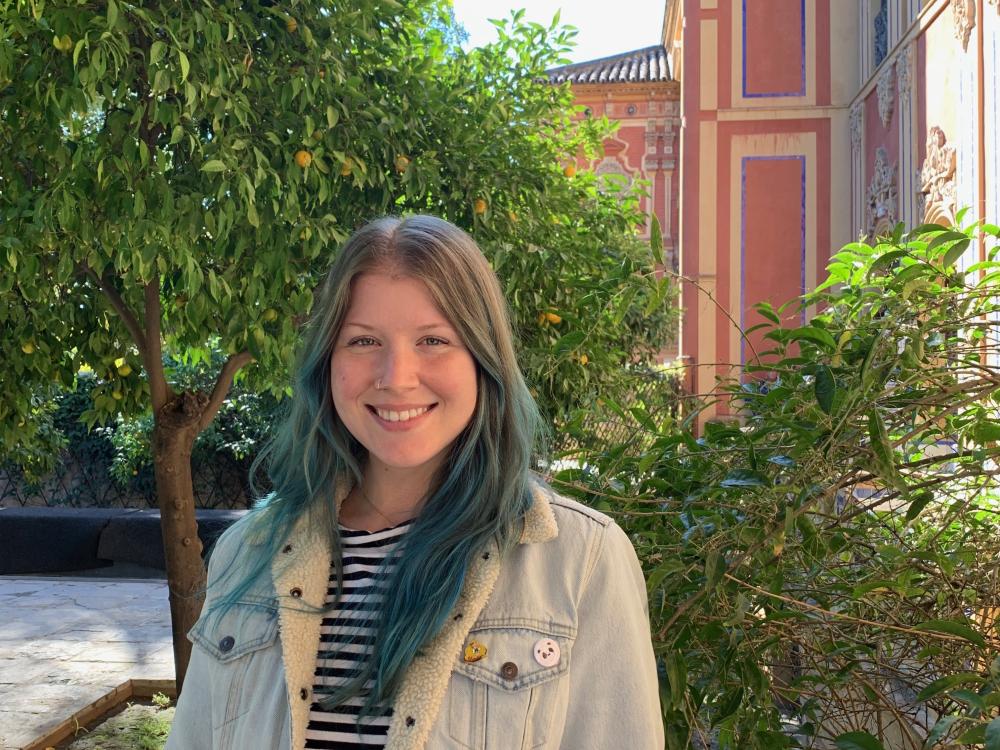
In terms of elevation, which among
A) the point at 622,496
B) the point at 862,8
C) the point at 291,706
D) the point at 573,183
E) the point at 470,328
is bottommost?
the point at 291,706

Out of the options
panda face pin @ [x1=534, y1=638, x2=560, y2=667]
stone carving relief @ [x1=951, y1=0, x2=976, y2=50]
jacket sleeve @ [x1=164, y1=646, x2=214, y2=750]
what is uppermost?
stone carving relief @ [x1=951, y1=0, x2=976, y2=50]

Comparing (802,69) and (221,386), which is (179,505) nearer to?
(221,386)

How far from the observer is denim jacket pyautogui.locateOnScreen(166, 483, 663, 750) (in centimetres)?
134

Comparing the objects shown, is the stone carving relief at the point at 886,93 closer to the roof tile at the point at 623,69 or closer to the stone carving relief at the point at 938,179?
the stone carving relief at the point at 938,179

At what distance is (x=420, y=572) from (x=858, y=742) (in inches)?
25.6

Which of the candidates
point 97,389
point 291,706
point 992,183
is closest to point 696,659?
point 291,706

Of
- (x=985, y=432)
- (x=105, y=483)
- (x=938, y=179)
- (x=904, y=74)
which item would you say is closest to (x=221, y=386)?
(x=985, y=432)

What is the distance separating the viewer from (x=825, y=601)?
1.78 m

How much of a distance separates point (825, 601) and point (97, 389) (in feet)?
11.6

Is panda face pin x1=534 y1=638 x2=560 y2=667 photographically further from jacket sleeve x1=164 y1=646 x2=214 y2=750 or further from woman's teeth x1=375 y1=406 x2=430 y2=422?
jacket sleeve x1=164 y1=646 x2=214 y2=750

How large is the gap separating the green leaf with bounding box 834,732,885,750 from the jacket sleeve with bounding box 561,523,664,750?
26 cm

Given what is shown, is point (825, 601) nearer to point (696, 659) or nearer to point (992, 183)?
point (696, 659)

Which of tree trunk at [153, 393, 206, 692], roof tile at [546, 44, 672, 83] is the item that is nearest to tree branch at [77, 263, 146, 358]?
tree trunk at [153, 393, 206, 692]

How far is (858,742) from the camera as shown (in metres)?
1.37
